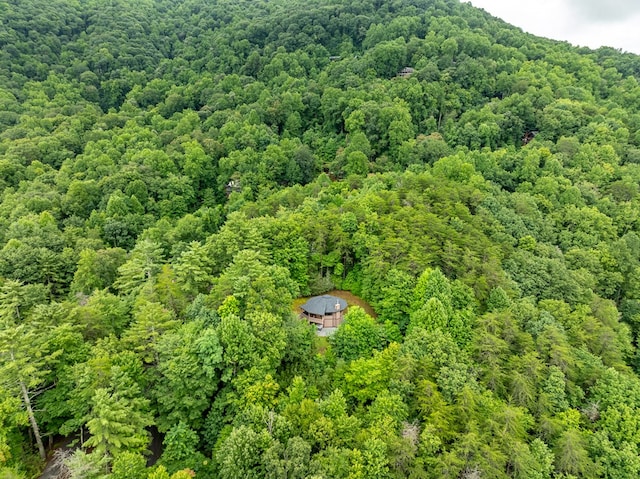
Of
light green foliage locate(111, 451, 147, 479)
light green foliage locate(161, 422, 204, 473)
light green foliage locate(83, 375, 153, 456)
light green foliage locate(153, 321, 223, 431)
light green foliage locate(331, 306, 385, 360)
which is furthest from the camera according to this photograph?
light green foliage locate(331, 306, 385, 360)

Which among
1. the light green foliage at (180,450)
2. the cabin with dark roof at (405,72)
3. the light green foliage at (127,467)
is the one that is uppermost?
the cabin with dark roof at (405,72)

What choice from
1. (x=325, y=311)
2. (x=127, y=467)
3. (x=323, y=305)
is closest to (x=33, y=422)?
(x=127, y=467)

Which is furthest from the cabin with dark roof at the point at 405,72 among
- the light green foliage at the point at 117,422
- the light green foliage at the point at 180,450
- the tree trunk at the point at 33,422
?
the tree trunk at the point at 33,422

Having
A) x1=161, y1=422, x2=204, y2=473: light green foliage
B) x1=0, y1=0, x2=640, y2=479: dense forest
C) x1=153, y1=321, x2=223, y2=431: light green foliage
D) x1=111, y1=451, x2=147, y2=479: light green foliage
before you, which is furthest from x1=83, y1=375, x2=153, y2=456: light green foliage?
x1=153, y1=321, x2=223, y2=431: light green foliage

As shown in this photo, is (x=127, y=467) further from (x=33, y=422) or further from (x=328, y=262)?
(x=328, y=262)

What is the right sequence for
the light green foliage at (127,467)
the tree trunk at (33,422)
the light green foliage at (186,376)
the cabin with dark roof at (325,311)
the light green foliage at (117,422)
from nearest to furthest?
the light green foliage at (127,467) → the light green foliage at (117,422) → the tree trunk at (33,422) → the light green foliage at (186,376) → the cabin with dark roof at (325,311)

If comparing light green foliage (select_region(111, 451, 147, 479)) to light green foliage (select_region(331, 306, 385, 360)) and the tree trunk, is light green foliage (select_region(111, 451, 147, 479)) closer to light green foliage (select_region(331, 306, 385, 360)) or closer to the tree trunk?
the tree trunk

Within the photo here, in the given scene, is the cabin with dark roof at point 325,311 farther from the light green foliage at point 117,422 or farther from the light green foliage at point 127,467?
the light green foliage at point 127,467
